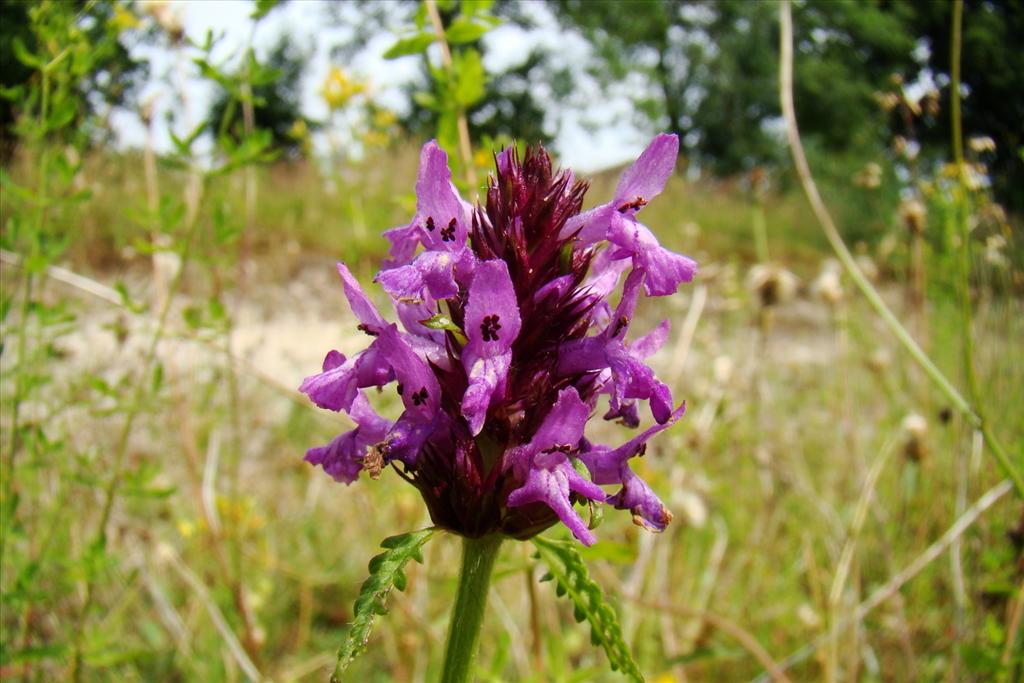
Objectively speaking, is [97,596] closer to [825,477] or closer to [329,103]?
[329,103]

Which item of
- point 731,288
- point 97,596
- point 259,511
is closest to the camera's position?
point 97,596

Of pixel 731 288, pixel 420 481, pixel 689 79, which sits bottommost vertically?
pixel 689 79

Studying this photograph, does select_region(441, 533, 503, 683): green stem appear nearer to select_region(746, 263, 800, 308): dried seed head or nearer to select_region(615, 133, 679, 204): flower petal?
select_region(615, 133, 679, 204): flower petal

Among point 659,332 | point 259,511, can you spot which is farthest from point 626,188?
point 259,511

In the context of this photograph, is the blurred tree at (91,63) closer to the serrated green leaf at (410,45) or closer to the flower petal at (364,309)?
the serrated green leaf at (410,45)

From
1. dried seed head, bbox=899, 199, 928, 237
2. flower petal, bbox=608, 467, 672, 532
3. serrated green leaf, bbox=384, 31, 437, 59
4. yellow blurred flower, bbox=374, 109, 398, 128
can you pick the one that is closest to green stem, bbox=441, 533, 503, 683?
flower petal, bbox=608, 467, 672, 532

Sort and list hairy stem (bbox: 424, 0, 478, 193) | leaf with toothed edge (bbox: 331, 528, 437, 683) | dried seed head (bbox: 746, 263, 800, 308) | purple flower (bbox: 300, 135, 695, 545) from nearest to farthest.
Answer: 1. leaf with toothed edge (bbox: 331, 528, 437, 683)
2. purple flower (bbox: 300, 135, 695, 545)
3. hairy stem (bbox: 424, 0, 478, 193)
4. dried seed head (bbox: 746, 263, 800, 308)

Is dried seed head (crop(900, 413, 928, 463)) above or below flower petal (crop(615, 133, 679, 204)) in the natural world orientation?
below
